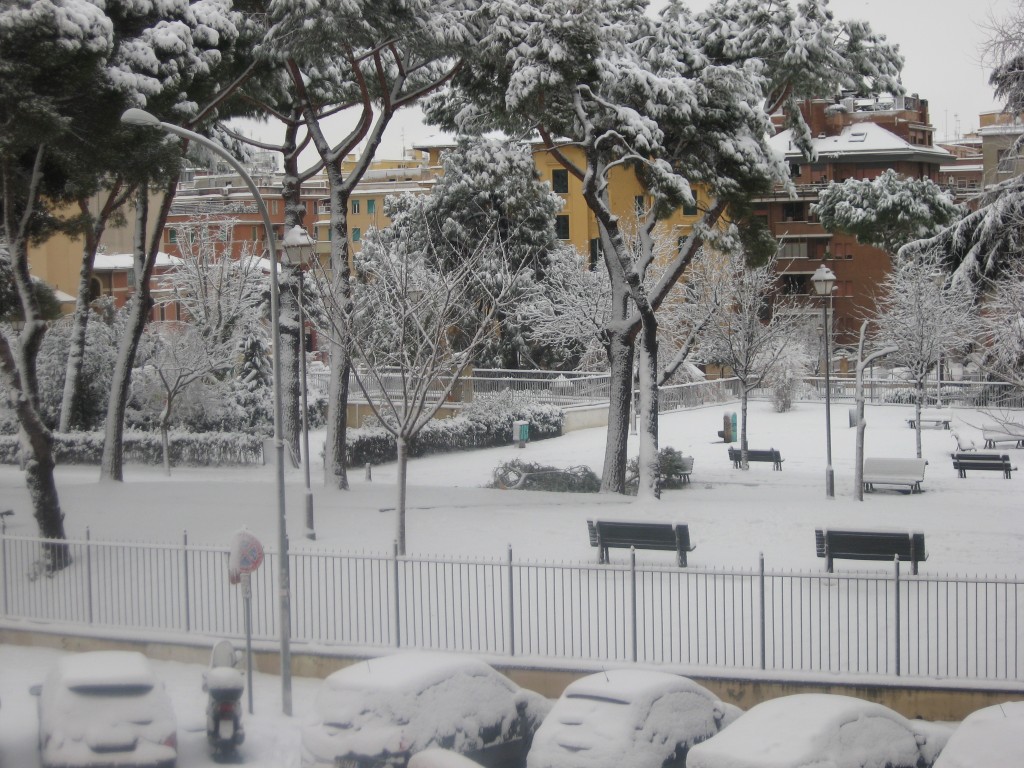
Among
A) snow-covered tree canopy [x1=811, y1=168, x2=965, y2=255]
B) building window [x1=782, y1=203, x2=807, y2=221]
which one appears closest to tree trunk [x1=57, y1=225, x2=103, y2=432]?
snow-covered tree canopy [x1=811, y1=168, x2=965, y2=255]

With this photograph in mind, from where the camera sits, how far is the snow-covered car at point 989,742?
28.1 ft

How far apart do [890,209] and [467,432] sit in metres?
33.1

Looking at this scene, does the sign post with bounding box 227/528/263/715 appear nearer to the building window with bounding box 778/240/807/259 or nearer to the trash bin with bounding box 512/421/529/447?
the trash bin with bounding box 512/421/529/447

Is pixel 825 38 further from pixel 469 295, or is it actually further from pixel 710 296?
pixel 469 295

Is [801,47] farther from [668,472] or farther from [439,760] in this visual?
[439,760]

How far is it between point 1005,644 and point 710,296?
27737mm

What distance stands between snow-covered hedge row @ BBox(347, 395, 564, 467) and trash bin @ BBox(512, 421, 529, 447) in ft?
2.09

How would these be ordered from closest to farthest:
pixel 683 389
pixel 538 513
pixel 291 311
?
pixel 538 513 < pixel 291 311 < pixel 683 389

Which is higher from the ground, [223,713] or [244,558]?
[244,558]

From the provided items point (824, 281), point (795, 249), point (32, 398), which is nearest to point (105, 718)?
point (32, 398)

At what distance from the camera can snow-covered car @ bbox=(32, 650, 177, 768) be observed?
34.4 feet

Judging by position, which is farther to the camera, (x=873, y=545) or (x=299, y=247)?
(x=299, y=247)

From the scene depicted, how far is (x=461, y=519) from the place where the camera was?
806 inches

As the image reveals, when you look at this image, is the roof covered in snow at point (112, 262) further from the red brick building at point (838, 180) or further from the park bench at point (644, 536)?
the park bench at point (644, 536)
